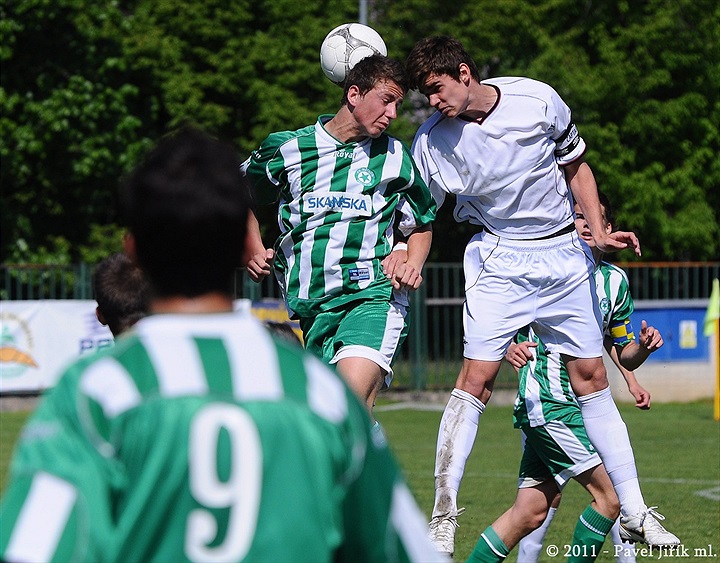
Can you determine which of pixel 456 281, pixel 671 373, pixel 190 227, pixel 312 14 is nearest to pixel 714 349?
pixel 671 373

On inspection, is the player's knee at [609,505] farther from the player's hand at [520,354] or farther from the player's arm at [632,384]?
the player's hand at [520,354]

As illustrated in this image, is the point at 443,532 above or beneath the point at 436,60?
beneath

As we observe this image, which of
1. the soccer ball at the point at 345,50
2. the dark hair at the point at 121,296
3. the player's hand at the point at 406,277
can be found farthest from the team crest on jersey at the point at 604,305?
the dark hair at the point at 121,296

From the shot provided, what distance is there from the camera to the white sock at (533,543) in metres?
6.82

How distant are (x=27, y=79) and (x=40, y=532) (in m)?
27.2

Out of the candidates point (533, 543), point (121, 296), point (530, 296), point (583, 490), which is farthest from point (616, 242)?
point (583, 490)

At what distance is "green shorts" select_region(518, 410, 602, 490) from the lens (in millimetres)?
6691

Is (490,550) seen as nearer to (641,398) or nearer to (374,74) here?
(641,398)

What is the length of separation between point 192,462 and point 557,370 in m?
4.89

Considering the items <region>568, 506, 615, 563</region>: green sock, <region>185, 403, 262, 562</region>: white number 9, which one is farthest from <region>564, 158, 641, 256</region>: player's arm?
<region>185, 403, 262, 562</region>: white number 9

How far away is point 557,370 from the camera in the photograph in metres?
6.89

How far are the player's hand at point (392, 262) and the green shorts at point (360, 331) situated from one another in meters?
0.15

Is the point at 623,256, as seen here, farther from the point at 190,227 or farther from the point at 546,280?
the point at 190,227

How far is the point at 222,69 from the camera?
3064 centimetres
